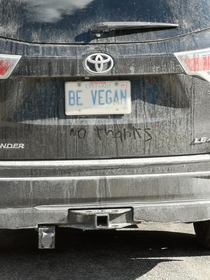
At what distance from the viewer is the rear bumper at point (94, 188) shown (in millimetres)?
3344

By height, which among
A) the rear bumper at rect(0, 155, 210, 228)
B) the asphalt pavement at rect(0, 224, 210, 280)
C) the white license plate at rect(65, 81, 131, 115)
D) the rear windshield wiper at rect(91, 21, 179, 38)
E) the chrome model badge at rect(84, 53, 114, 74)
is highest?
the rear windshield wiper at rect(91, 21, 179, 38)

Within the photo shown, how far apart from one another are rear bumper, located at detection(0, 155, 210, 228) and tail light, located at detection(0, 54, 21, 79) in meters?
0.53

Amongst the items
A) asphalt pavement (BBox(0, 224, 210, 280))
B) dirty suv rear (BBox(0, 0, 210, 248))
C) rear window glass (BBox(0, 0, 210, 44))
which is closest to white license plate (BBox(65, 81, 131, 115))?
dirty suv rear (BBox(0, 0, 210, 248))

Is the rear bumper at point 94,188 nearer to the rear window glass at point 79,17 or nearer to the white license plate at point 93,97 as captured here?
the white license plate at point 93,97

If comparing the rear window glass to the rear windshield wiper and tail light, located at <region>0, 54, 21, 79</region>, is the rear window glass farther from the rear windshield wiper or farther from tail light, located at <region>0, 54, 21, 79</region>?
tail light, located at <region>0, 54, 21, 79</region>

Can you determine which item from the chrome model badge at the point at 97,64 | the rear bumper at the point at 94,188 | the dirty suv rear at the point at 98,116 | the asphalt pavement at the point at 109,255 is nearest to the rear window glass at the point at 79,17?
the dirty suv rear at the point at 98,116

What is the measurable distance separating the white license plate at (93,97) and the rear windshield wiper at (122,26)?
0.32m

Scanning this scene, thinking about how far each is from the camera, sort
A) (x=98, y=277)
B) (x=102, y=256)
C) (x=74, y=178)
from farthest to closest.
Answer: (x=102, y=256) → (x=98, y=277) → (x=74, y=178)

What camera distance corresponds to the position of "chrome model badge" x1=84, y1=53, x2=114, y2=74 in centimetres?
335

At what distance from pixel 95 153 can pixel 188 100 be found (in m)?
0.67

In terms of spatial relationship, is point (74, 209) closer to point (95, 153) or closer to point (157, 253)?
point (95, 153)

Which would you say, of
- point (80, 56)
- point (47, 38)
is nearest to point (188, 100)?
point (80, 56)

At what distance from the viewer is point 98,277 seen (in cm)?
379

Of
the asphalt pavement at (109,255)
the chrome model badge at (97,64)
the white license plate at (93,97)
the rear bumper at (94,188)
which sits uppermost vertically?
the chrome model badge at (97,64)
